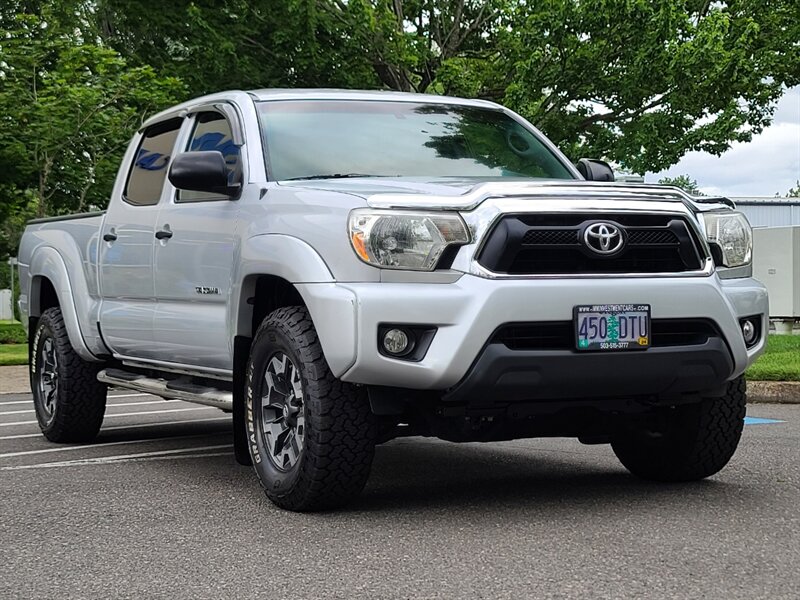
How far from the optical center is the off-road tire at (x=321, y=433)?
5.58m

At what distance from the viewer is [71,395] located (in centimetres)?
873

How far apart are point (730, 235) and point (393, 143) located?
1847mm

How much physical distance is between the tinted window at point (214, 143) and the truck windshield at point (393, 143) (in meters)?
0.21

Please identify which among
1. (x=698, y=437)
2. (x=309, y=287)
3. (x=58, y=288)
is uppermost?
(x=309, y=287)

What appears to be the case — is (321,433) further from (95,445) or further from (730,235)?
(95,445)

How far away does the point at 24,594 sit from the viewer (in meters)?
4.44

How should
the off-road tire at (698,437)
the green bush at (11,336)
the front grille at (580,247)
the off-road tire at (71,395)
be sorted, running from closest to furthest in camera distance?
the front grille at (580,247), the off-road tire at (698,437), the off-road tire at (71,395), the green bush at (11,336)

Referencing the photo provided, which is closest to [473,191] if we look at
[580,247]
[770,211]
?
[580,247]

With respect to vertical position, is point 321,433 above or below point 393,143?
below

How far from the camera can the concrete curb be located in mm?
11773

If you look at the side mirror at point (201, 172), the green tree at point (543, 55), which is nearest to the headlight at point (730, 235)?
the side mirror at point (201, 172)

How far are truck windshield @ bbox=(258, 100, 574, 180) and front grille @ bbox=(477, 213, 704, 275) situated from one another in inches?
51.6

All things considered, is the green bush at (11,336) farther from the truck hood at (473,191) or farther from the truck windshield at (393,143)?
the truck hood at (473,191)

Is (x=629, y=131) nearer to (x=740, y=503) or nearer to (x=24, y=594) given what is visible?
(x=740, y=503)
